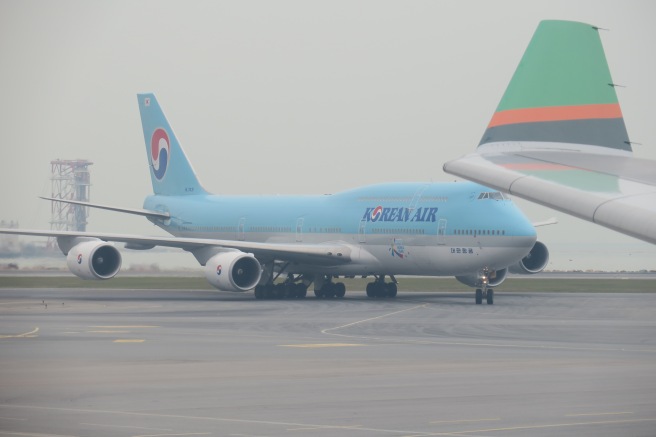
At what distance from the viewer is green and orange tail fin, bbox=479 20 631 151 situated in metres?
9.72

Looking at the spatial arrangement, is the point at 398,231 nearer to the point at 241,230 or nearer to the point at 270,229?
the point at 270,229

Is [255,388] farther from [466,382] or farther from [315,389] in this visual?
[466,382]

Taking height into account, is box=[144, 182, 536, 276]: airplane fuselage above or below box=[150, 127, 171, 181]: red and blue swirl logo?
below

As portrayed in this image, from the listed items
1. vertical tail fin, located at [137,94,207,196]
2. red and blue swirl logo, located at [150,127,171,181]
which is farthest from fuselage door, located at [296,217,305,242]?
red and blue swirl logo, located at [150,127,171,181]

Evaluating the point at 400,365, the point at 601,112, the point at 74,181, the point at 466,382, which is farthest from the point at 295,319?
the point at 74,181

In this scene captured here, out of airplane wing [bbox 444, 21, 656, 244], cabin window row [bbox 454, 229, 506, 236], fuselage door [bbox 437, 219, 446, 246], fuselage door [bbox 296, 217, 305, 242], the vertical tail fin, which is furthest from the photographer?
the vertical tail fin

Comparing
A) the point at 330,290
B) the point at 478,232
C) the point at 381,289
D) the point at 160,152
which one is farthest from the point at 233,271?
the point at 160,152

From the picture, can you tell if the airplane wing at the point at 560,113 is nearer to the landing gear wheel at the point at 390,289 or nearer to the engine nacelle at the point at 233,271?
the engine nacelle at the point at 233,271

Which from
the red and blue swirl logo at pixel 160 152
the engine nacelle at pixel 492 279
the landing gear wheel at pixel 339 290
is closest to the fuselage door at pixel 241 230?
the landing gear wheel at pixel 339 290

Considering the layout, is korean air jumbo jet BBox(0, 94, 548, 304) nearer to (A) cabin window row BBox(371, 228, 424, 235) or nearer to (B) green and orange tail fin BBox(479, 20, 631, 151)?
(A) cabin window row BBox(371, 228, 424, 235)

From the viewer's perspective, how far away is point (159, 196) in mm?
57312

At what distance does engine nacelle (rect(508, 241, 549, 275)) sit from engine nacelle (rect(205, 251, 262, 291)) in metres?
10.8

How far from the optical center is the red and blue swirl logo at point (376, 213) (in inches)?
1795

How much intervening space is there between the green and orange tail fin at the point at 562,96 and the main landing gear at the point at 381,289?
37.6 meters
